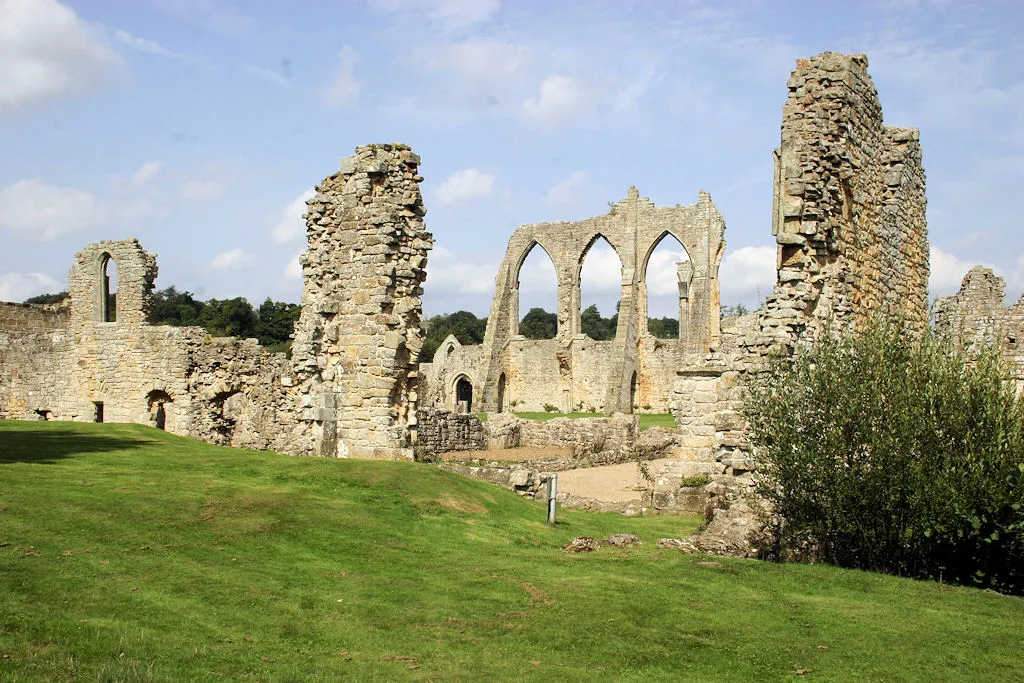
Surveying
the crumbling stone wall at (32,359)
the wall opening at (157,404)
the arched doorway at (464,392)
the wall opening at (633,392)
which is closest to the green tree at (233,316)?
the arched doorway at (464,392)

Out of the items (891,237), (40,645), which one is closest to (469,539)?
(40,645)

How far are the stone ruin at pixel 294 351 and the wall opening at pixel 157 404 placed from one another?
0.03 metres

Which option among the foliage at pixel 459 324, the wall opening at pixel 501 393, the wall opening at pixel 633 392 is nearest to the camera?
the wall opening at pixel 633 392

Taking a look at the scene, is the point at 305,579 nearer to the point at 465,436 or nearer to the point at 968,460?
the point at 968,460

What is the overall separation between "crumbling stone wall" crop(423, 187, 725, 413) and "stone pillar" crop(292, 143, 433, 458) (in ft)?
83.9

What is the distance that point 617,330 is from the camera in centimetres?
3938

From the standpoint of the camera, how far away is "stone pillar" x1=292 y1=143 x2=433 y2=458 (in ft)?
40.5

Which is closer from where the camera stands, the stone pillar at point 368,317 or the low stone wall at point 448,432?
the stone pillar at point 368,317

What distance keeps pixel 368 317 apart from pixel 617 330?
1091 inches

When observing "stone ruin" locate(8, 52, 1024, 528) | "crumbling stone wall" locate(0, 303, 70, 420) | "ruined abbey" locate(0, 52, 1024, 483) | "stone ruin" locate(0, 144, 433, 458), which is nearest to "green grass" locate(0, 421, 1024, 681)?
"stone ruin" locate(8, 52, 1024, 528)

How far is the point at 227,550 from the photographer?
6711mm

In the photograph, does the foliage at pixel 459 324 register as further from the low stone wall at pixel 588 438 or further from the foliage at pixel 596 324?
the low stone wall at pixel 588 438

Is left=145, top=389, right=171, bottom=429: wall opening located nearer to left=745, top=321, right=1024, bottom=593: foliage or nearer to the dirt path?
the dirt path

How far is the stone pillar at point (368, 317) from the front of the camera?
12.4m
